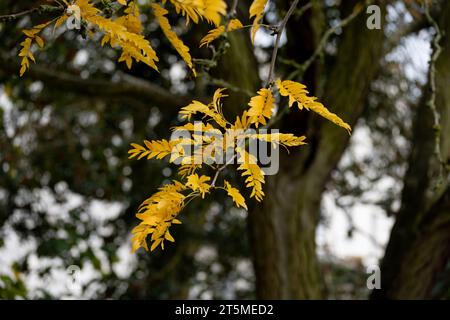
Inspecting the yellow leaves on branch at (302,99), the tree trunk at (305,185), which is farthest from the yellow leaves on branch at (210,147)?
the tree trunk at (305,185)

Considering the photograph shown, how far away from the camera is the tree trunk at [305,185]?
278cm

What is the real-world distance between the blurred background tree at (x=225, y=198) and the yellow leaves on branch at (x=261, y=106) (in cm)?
96

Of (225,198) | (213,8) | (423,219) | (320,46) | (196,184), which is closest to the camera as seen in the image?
(213,8)

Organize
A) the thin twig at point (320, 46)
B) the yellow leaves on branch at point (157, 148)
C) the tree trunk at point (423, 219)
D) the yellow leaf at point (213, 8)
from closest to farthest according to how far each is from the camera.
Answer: the yellow leaf at point (213, 8), the yellow leaves on branch at point (157, 148), the thin twig at point (320, 46), the tree trunk at point (423, 219)

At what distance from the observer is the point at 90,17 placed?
1153mm

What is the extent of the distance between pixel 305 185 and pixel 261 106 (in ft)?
6.19

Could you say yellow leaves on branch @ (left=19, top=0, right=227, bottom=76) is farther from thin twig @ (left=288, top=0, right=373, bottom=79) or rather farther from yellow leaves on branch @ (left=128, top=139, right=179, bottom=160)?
thin twig @ (left=288, top=0, right=373, bottom=79)

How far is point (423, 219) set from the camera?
112 inches

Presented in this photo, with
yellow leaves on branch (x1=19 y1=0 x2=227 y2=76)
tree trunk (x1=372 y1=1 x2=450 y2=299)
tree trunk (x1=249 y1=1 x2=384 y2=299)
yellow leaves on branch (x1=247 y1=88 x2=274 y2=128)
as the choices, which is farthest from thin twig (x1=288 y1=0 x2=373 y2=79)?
yellow leaves on branch (x1=247 y1=88 x2=274 y2=128)

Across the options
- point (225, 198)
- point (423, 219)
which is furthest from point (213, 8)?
point (225, 198)

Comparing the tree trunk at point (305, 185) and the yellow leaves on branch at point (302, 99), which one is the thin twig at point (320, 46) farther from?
the yellow leaves on branch at point (302, 99)

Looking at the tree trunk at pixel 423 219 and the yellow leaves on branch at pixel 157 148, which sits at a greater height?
the tree trunk at pixel 423 219

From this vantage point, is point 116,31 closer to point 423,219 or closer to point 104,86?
point 104,86
